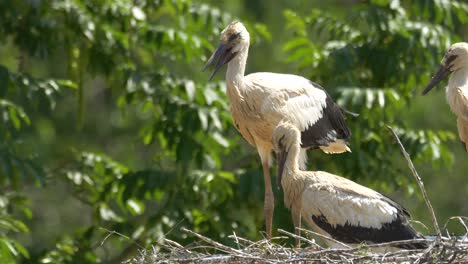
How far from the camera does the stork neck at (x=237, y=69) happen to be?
945 centimetres

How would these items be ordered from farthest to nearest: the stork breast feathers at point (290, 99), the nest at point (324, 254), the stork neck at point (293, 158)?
the stork breast feathers at point (290, 99)
the stork neck at point (293, 158)
the nest at point (324, 254)

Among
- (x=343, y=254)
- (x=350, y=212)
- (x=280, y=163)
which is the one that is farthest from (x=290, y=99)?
(x=343, y=254)

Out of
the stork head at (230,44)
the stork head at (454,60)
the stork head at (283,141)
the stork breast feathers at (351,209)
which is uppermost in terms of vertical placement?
the stork head at (230,44)

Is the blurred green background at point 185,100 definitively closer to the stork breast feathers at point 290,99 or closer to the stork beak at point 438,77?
the stork beak at point 438,77

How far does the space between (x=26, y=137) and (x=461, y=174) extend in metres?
5.77

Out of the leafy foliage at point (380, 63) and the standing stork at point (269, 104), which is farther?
the leafy foliage at point (380, 63)

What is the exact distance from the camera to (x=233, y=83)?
31.0 ft

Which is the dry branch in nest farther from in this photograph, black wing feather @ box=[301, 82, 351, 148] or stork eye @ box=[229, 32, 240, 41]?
stork eye @ box=[229, 32, 240, 41]

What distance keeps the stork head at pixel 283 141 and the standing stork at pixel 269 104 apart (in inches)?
9.1

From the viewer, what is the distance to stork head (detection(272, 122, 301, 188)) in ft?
29.3

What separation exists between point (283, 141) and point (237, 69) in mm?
746

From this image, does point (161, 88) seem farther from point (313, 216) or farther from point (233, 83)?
point (313, 216)

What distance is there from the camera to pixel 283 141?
354 inches

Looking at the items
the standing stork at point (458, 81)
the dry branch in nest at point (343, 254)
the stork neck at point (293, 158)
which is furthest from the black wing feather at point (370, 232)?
the standing stork at point (458, 81)
